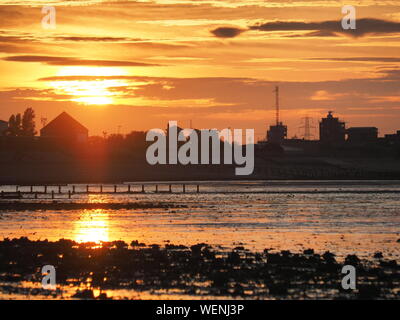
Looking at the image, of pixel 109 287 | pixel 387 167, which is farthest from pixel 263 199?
pixel 387 167

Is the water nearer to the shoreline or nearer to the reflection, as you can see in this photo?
the reflection

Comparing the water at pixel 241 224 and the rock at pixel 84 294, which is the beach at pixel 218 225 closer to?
the water at pixel 241 224

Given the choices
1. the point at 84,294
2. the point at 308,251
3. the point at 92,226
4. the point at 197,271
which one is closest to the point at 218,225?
the point at 92,226

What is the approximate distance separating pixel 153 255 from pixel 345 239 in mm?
12763

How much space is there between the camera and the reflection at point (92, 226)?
5078cm

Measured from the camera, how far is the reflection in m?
50.8

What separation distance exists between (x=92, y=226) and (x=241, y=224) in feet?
30.9

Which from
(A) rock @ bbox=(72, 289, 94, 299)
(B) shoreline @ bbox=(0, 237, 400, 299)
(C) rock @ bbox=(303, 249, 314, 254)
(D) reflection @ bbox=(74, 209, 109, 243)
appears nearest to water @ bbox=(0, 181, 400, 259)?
(D) reflection @ bbox=(74, 209, 109, 243)

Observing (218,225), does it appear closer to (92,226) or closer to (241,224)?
(241,224)

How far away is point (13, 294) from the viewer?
31906 millimetres

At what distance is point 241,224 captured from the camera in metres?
59.2

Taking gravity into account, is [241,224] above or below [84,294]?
above

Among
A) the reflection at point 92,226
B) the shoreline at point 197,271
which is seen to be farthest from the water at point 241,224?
the shoreline at point 197,271
